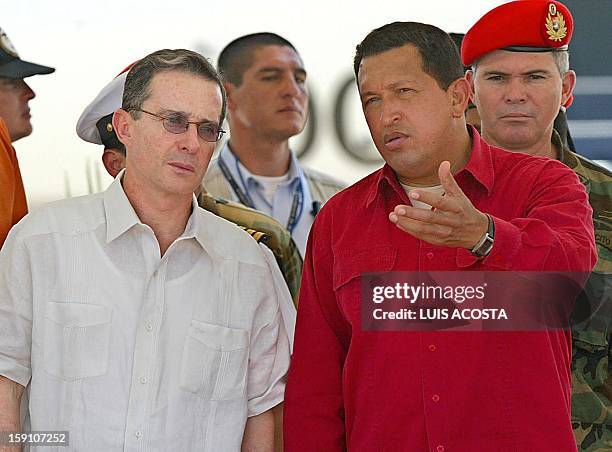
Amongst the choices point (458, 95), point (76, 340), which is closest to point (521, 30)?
point (458, 95)

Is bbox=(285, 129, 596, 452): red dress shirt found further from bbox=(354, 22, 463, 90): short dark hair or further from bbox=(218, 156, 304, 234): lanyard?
bbox=(218, 156, 304, 234): lanyard

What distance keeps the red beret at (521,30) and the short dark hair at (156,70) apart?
743 millimetres

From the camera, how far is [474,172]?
1716 mm

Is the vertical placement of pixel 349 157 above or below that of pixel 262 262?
above

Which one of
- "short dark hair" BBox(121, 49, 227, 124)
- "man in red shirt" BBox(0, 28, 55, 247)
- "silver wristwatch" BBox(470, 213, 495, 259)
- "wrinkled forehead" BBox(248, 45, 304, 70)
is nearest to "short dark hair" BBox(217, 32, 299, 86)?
"wrinkled forehead" BBox(248, 45, 304, 70)

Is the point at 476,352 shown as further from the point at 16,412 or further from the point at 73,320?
the point at 16,412

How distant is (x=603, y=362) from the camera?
2100 mm

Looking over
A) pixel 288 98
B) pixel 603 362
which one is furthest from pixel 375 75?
pixel 288 98

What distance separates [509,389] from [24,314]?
0.89m

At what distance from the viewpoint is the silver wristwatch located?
4.83 feet

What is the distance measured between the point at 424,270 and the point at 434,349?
0.15 meters

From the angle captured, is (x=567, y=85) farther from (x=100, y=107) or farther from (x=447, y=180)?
(x=100, y=107)

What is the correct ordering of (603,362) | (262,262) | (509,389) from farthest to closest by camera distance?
(603,362) → (262,262) → (509,389)

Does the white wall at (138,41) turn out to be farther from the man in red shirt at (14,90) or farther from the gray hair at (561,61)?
the gray hair at (561,61)
